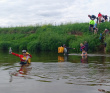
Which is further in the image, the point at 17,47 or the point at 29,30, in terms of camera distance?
the point at 29,30

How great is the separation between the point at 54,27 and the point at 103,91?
33.8 metres

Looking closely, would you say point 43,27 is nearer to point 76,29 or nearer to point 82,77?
point 76,29

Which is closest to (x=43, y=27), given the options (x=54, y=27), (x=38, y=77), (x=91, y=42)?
(x=54, y=27)

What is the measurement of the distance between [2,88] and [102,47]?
952 inches

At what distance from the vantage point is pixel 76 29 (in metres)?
38.4

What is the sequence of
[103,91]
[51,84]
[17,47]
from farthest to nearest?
1. [17,47]
2. [51,84]
3. [103,91]

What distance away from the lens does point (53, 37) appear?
33.8 metres

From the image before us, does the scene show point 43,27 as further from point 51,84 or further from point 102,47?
point 51,84

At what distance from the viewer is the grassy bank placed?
31741 mm

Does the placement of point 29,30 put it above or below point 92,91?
above

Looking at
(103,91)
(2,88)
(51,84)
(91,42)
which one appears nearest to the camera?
(103,91)

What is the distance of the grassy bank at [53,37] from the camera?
104 feet

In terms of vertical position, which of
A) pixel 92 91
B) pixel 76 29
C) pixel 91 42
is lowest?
pixel 92 91

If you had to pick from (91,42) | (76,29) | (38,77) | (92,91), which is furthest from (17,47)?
(92,91)
